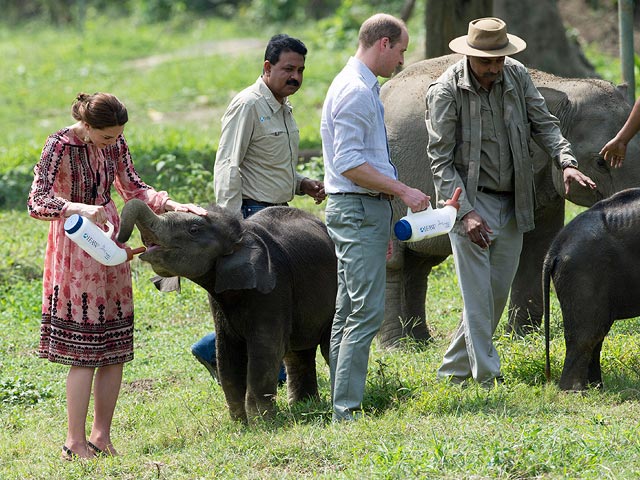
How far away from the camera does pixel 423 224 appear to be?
5.54 meters

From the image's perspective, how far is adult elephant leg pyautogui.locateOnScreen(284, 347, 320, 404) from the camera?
21.7ft

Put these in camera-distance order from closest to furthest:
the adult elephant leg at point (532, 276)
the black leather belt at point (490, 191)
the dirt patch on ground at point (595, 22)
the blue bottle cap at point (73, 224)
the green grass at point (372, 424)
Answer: the green grass at point (372, 424)
the blue bottle cap at point (73, 224)
the black leather belt at point (490, 191)
the adult elephant leg at point (532, 276)
the dirt patch on ground at point (595, 22)

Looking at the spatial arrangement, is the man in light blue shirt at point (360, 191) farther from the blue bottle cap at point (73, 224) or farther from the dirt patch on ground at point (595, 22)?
the dirt patch on ground at point (595, 22)

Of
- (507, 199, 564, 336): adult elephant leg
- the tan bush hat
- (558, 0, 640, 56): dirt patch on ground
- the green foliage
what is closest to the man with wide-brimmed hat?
the tan bush hat

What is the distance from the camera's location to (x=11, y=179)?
42.1ft

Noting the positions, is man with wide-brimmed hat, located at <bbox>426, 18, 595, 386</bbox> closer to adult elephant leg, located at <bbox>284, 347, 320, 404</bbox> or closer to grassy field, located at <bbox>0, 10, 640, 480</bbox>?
grassy field, located at <bbox>0, 10, 640, 480</bbox>

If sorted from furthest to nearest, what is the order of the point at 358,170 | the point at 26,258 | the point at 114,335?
1. the point at 26,258
2. the point at 114,335
3. the point at 358,170

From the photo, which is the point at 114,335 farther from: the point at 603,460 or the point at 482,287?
the point at 603,460

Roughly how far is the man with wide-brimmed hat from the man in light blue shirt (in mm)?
560

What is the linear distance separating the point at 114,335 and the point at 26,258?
4809 mm

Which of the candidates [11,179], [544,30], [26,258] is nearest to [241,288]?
[26,258]

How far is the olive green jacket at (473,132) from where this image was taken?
20.2 ft

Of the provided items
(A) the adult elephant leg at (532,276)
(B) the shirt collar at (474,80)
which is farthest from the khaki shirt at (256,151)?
(A) the adult elephant leg at (532,276)

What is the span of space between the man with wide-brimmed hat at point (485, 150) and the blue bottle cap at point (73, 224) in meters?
1.98
